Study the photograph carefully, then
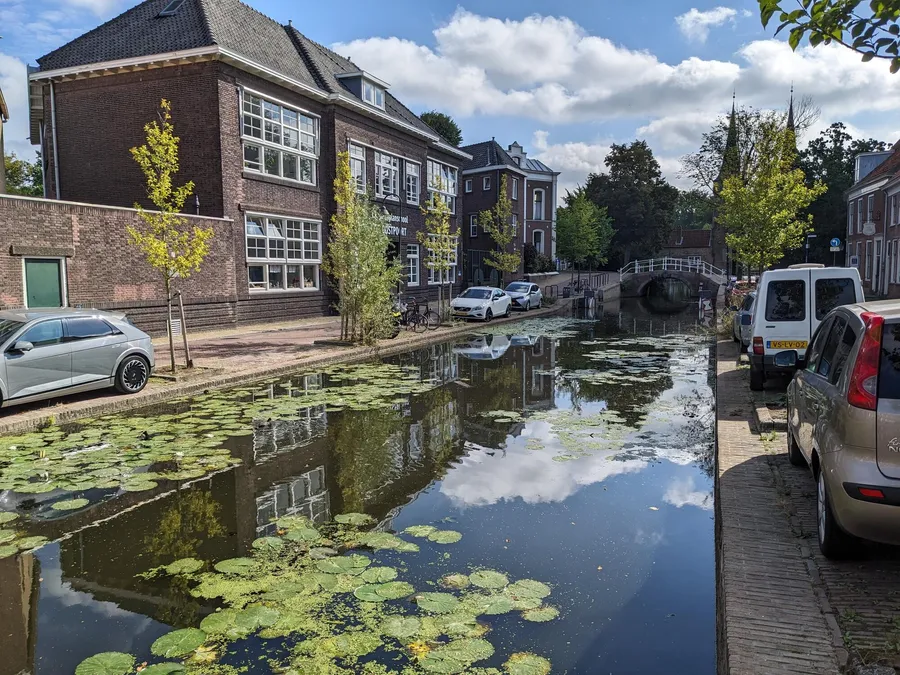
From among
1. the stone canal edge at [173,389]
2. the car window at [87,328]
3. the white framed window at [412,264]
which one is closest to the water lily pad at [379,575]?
the stone canal edge at [173,389]

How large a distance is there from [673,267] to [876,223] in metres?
16.0

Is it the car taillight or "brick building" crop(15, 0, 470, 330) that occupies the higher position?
"brick building" crop(15, 0, 470, 330)

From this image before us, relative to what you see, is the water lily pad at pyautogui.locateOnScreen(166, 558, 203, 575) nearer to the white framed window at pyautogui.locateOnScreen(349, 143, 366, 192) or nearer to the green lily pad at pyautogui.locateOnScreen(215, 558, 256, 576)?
the green lily pad at pyautogui.locateOnScreen(215, 558, 256, 576)

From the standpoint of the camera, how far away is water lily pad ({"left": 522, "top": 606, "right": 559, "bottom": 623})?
4039 mm

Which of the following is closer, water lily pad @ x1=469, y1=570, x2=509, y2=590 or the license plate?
water lily pad @ x1=469, y1=570, x2=509, y2=590

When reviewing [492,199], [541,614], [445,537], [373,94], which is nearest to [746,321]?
[445,537]

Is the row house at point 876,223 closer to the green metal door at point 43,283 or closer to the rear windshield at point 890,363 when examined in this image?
the rear windshield at point 890,363

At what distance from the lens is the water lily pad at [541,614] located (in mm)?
4039

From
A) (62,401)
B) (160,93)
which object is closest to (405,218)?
(160,93)

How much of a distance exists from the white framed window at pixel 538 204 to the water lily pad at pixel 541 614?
54.1 metres

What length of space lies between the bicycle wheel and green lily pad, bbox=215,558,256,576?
1785 centimetres

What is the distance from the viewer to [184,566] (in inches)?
187

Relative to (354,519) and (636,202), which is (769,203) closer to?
(354,519)

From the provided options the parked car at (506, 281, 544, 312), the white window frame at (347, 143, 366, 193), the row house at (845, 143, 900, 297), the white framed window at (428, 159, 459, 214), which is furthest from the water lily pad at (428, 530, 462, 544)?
the row house at (845, 143, 900, 297)
